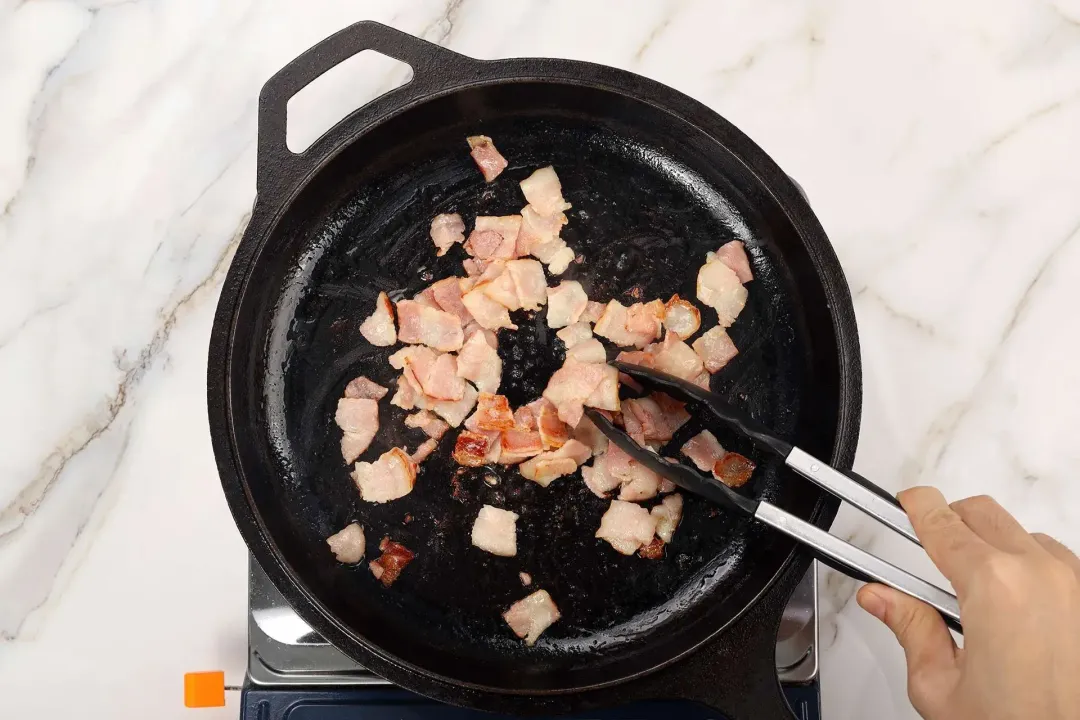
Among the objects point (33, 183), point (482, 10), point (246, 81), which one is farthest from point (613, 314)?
point (33, 183)

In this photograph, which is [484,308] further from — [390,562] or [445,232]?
[390,562]

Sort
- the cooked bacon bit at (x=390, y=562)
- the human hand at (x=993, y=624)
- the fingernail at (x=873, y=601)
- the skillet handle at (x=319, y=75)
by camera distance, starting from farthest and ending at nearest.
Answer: the cooked bacon bit at (x=390, y=562) → the skillet handle at (x=319, y=75) → the fingernail at (x=873, y=601) → the human hand at (x=993, y=624)

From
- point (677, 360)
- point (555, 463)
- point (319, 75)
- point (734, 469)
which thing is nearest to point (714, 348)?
point (677, 360)

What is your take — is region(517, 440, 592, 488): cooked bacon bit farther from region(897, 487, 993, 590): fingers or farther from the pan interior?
region(897, 487, 993, 590): fingers

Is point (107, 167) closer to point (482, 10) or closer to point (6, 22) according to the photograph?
point (6, 22)

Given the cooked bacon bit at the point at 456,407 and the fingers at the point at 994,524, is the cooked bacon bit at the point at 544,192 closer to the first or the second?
the cooked bacon bit at the point at 456,407

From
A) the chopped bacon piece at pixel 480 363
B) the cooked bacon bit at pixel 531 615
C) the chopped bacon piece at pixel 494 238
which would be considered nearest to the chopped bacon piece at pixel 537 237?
the chopped bacon piece at pixel 494 238
